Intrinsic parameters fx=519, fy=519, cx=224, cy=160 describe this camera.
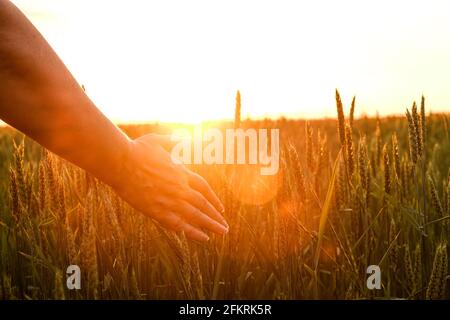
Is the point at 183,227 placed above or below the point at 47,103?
below

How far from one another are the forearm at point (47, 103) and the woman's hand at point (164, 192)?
0.29 feet

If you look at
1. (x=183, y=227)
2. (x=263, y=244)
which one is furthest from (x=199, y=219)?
(x=263, y=244)

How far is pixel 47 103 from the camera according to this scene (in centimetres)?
125

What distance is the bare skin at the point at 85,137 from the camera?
3.88 ft

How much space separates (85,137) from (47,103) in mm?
129

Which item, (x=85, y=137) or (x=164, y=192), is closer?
(x=85, y=137)

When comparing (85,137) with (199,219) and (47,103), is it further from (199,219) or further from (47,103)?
(199,219)

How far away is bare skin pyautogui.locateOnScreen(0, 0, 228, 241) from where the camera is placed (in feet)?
3.88

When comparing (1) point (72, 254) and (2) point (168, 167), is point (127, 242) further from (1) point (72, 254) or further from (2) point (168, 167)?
(1) point (72, 254)

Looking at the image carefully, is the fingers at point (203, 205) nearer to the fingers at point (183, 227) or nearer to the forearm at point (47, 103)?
the fingers at point (183, 227)

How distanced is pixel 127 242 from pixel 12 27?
0.78 meters

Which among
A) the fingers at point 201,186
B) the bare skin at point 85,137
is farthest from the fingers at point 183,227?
the fingers at point 201,186

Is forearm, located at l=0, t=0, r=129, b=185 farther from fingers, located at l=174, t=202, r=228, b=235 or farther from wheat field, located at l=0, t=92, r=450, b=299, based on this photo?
fingers, located at l=174, t=202, r=228, b=235
